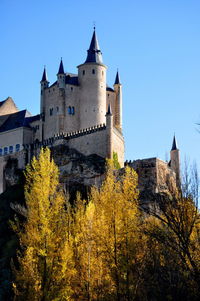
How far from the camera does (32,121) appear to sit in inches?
3066

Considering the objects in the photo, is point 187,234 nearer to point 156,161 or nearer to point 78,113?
point 156,161

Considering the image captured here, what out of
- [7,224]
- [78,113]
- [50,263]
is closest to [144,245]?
[50,263]

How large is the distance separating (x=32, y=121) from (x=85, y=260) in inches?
1853

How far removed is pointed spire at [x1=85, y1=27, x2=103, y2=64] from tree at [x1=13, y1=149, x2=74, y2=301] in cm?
4102

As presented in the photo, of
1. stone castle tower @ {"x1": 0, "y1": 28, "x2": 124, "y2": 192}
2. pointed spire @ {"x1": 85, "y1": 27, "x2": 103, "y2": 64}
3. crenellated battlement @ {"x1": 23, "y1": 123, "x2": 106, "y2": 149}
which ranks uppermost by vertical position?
pointed spire @ {"x1": 85, "y1": 27, "x2": 103, "y2": 64}

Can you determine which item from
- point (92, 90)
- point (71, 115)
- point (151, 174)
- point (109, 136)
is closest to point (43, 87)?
point (71, 115)

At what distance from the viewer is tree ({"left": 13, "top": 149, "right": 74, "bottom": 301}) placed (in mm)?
32406

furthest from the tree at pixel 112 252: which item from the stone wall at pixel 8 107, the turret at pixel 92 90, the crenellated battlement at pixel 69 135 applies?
the stone wall at pixel 8 107

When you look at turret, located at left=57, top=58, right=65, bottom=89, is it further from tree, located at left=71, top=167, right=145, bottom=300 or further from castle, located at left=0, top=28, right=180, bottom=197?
tree, located at left=71, top=167, right=145, bottom=300

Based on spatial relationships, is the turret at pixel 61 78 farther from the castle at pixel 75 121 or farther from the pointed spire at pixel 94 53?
the pointed spire at pixel 94 53

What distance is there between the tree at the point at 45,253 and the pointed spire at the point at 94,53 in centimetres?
4102

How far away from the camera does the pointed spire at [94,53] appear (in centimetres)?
7475

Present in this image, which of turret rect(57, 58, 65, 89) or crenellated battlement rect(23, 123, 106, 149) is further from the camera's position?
turret rect(57, 58, 65, 89)

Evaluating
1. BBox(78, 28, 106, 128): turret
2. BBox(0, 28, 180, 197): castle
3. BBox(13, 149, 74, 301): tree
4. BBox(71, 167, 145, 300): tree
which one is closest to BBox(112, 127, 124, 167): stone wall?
BBox(0, 28, 180, 197): castle
